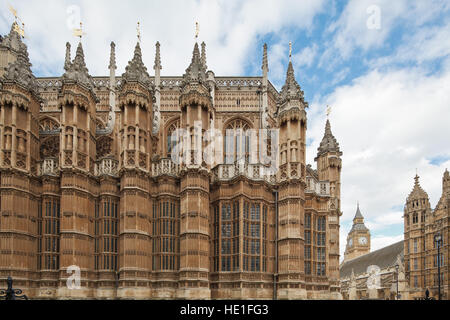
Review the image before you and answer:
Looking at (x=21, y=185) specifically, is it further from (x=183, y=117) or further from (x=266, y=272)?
(x=266, y=272)

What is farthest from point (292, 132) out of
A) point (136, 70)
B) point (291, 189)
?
point (136, 70)

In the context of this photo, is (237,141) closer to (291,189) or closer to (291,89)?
(291,89)

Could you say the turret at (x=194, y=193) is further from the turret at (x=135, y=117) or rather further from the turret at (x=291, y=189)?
the turret at (x=291, y=189)

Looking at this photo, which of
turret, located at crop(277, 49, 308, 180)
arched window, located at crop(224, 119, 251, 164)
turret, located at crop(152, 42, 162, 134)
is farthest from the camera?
arched window, located at crop(224, 119, 251, 164)

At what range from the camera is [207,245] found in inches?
925

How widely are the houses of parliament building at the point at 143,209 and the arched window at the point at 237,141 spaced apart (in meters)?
7.91

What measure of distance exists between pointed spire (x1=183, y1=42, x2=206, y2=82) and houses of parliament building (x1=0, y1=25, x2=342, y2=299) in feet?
0.25

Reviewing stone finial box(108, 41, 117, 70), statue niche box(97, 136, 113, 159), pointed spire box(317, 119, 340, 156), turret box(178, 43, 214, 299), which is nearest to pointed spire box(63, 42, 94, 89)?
statue niche box(97, 136, 113, 159)

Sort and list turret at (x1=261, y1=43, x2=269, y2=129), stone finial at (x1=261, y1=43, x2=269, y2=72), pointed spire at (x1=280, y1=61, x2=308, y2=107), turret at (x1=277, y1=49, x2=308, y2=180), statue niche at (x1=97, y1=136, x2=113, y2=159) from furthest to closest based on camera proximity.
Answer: stone finial at (x1=261, y1=43, x2=269, y2=72) → turret at (x1=261, y1=43, x2=269, y2=129) → statue niche at (x1=97, y1=136, x2=113, y2=159) → pointed spire at (x1=280, y1=61, x2=308, y2=107) → turret at (x1=277, y1=49, x2=308, y2=180)

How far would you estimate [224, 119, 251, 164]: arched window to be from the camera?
33969 mm

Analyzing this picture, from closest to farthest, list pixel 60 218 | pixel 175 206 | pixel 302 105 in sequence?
pixel 60 218
pixel 175 206
pixel 302 105

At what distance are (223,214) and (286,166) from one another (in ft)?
19.0

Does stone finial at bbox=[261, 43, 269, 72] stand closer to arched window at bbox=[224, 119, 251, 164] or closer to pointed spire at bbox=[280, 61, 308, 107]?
arched window at bbox=[224, 119, 251, 164]
